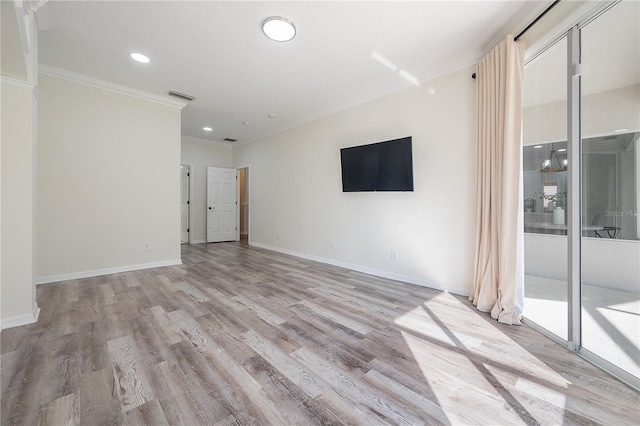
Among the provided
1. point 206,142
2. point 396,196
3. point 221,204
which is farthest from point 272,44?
point 221,204

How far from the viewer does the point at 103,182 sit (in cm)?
371

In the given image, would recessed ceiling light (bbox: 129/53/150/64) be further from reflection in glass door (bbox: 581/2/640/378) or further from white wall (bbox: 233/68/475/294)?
reflection in glass door (bbox: 581/2/640/378)

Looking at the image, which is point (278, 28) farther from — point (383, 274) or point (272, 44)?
point (383, 274)

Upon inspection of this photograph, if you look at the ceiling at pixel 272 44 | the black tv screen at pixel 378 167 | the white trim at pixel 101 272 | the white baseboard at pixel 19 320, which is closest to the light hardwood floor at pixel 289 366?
the white baseboard at pixel 19 320

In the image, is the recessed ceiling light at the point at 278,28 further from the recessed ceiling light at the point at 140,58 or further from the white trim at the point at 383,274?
the white trim at the point at 383,274

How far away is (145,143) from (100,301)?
2518 mm

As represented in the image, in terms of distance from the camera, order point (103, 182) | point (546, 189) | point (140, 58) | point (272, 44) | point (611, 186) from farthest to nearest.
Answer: point (103, 182)
point (140, 58)
point (272, 44)
point (546, 189)
point (611, 186)

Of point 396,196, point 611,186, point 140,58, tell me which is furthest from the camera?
point 396,196

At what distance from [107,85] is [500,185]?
5.29m

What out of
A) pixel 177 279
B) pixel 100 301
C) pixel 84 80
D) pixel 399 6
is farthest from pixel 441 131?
pixel 84 80

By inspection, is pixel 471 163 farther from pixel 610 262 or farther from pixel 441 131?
pixel 610 262

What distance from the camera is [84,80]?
11.5ft

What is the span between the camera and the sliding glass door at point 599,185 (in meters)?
1.69

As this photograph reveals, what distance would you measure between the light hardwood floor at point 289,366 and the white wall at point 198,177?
3984 mm
